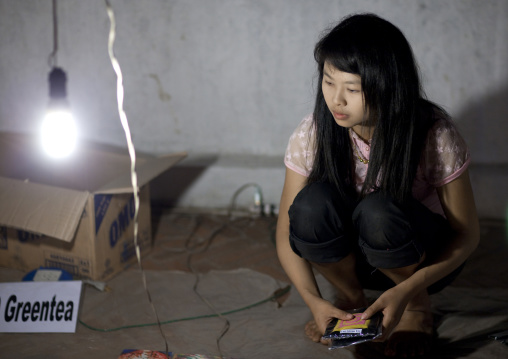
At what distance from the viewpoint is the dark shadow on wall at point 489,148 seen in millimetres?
3135

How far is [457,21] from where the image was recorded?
3039mm

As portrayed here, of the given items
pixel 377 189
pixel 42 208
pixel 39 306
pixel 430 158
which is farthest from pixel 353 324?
pixel 42 208

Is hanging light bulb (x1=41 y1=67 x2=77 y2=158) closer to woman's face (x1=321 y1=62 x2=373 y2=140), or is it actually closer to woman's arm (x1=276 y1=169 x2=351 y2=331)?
woman's arm (x1=276 y1=169 x2=351 y2=331)

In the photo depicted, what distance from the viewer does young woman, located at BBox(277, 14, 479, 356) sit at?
5.53 ft

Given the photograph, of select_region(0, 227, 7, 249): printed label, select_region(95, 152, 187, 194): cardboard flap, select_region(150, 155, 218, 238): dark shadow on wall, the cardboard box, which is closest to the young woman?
select_region(95, 152, 187, 194): cardboard flap

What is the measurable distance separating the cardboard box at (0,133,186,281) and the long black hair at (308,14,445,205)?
93 cm

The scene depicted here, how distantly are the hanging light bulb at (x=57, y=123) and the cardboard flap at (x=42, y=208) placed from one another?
1.70 ft

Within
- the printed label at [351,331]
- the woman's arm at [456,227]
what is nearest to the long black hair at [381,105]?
the woman's arm at [456,227]

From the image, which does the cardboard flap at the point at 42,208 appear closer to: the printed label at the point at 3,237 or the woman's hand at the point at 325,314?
the printed label at the point at 3,237

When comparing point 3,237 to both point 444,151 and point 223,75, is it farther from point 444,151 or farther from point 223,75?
point 444,151

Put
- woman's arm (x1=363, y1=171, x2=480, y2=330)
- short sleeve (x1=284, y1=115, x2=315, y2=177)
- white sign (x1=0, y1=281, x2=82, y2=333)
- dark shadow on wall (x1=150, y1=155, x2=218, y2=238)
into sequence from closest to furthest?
woman's arm (x1=363, y1=171, x2=480, y2=330) → short sleeve (x1=284, y1=115, x2=315, y2=177) → white sign (x1=0, y1=281, x2=82, y2=333) → dark shadow on wall (x1=150, y1=155, x2=218, y2=238)

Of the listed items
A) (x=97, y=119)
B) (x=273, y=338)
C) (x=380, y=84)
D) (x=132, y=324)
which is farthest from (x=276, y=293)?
(x=97, y=119)

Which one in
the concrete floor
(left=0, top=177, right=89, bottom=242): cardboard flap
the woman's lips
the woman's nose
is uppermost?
the woman's nose

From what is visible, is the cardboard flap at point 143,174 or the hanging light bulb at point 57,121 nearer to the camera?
the cardboard flap at point 143,174
